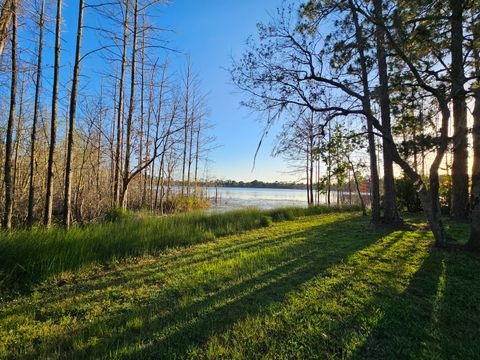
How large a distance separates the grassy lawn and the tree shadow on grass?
0.01 metres

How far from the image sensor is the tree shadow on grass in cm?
189

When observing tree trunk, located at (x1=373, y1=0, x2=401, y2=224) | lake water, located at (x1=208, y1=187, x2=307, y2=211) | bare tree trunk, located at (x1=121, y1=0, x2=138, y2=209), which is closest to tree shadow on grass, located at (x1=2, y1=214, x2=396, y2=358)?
tree trunk, located at (x1=373, y1=0, x2=401, y2=224)

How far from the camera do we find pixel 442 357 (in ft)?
5.77

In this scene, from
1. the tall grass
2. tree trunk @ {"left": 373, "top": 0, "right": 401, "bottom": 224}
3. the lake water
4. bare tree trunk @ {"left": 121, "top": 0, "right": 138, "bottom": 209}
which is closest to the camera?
the tall grass

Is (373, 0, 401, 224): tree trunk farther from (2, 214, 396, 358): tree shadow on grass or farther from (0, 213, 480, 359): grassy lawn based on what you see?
(2, 214, 396, 358): tree shadow on grass

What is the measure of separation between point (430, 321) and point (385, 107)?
5.53 m

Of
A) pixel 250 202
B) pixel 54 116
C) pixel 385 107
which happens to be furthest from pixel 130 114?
pixel 250 202

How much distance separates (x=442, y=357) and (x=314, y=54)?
5216 millimetres

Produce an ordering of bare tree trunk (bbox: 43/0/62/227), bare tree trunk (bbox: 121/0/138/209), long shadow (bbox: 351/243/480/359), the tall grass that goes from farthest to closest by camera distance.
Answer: bare tree trunk (bbox: 121/0/138/209)
bare tree trunk (bbox: 43/0/62/227)
the tall grass
long shadow (bbox: 351/243/480/359)

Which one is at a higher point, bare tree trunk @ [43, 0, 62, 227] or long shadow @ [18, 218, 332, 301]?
bare tree trunk @ [43, 0, 62, 227]

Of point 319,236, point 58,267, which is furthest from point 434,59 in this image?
point 58,267

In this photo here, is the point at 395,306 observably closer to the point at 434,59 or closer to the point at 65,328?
the point at 65,328

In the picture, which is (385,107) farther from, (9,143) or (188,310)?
(9,143)

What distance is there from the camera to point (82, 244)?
13.0ft
